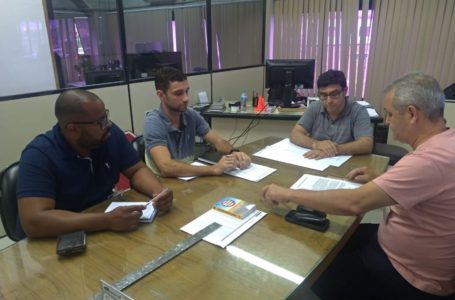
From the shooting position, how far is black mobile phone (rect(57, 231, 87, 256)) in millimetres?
999

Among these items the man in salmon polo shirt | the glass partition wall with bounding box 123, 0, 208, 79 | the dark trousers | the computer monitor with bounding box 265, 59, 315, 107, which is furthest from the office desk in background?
the man in salmon polo shirt

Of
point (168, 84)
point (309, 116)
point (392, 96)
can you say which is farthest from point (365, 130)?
point (168, 84)

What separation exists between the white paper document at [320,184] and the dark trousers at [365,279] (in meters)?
0.26

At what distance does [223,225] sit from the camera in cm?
116

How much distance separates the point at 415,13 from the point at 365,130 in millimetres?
2886

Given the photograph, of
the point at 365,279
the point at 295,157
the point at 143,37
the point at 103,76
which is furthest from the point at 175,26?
the point at 365,279

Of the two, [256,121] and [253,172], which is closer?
[253,172]

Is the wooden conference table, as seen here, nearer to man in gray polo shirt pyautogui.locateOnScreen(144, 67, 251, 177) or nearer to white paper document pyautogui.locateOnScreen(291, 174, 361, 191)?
white paper document pyautogui.locateOnScreen(291, 174, 361, 191)

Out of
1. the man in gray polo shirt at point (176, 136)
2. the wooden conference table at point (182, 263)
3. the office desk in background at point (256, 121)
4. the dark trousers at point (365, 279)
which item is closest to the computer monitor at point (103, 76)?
the office desk in background at point (256, 121)

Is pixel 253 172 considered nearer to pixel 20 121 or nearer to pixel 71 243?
pixel 71 243

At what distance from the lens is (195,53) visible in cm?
514

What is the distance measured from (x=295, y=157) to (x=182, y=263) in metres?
1.11

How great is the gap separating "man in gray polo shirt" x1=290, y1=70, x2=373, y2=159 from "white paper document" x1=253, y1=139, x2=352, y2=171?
0.31ft

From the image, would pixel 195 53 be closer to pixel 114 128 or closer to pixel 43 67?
pixel 43 67
